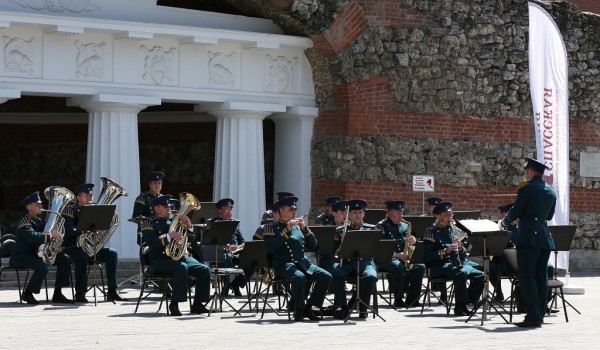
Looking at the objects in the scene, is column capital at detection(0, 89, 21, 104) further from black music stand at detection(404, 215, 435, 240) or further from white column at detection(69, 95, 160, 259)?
black music stand at detection(404, 215, 435, 240)

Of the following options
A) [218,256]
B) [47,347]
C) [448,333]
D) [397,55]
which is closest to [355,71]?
[397,55]

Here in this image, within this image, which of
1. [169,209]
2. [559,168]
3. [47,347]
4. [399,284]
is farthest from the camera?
[559,168]

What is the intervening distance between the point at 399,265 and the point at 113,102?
6682mm

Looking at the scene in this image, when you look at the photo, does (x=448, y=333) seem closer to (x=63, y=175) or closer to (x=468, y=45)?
(x=468, y=45)

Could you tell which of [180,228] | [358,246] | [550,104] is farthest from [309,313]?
[550,104]

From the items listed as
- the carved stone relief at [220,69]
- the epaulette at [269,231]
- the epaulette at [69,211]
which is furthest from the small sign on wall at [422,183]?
the epaulette at [269,231]

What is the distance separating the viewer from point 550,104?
21.5 meters

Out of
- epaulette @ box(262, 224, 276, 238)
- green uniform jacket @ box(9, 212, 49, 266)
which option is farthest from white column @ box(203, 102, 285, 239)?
epaulette @ box(262, 224, 276, 238)

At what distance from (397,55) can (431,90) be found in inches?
38.0

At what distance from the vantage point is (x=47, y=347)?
1406 centimetres

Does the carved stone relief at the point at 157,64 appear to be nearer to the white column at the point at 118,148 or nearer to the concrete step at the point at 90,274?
the white column at the point at 118,148

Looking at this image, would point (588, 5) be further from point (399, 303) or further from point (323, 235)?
point (323, 235)

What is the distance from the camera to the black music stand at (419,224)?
2058cm

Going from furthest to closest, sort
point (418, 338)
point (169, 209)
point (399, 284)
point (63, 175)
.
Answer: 1. point (63, 175)
2. point (399, 284)
3. point (169, 209)
4. point (418, 338)
